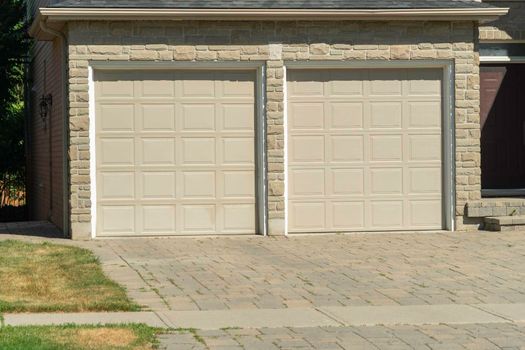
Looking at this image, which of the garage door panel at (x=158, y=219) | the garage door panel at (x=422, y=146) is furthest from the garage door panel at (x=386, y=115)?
the garage door panel at (x=158, y=219)

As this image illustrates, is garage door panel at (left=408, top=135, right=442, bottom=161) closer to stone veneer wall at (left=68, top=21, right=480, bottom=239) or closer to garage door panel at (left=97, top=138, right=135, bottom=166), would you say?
stone veneer wall at (left=68, top=21, right=480, bottom=239)

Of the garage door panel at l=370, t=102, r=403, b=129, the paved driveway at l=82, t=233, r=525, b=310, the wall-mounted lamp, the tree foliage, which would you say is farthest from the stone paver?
the tree foliage

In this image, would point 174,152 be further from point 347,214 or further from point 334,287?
point 334,287

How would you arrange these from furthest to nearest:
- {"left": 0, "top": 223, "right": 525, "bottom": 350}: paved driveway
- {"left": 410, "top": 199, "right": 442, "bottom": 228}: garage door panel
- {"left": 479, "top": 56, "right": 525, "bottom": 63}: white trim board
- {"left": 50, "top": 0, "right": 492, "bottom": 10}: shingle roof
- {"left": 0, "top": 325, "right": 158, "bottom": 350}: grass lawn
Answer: {"left": 479, "top": 56, "right": 525, "bottom": 63}: white trim board, {"left": 410, "top": 199, "right": 442, "bottom": 228}: garage door panel, {"left": 50, "top": 0, "right": 492, "bottom": 10}: shingle roof, {"left": 0, "top": 223, "right": 525, "bottom": 350}: paved driveway, {"left": 0, "top": 325, "right": 158, "bottom": 350}: grass lawn

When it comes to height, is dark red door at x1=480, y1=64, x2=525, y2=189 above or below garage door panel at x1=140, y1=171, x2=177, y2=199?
above

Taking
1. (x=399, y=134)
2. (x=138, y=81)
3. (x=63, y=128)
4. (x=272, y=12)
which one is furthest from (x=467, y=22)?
(x=63, y=128)

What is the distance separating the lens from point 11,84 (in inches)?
1083

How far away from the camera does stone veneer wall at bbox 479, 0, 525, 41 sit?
20047 mm

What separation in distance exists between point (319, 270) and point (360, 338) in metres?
4.37

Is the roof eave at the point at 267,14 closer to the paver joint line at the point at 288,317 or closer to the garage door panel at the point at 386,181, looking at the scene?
the garage door panel at the point at 386,181

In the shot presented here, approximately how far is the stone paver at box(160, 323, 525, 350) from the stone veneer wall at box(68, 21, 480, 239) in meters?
8.33

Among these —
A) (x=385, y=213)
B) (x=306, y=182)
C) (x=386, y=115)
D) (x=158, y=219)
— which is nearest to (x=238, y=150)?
(x=306, y=182)

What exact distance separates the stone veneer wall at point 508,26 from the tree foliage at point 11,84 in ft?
40.3

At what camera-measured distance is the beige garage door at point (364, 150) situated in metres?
17.6
